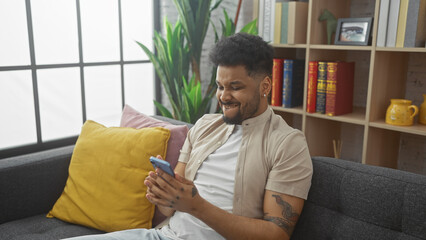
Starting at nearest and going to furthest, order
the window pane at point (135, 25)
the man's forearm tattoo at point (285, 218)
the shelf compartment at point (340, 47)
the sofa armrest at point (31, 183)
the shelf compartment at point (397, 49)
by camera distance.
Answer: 1. the man's forearm tattoo at point (285, 218)
2. the sofa armrest at point (31, 183)
3. the shelf compartment at point (397, 49)
4. the shelf compartment at point (340, 47)
5. the window pane at point (135, 25)

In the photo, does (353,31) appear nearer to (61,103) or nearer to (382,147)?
(382,147)

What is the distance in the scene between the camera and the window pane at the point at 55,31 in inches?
94.7

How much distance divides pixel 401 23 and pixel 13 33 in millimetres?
2171

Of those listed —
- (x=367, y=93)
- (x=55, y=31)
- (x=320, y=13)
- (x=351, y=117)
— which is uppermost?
(x=320, y=13)

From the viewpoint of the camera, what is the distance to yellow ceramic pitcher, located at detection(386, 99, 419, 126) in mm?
2072

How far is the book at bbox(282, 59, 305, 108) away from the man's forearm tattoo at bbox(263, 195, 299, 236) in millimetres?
1409

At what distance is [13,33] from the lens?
229cm

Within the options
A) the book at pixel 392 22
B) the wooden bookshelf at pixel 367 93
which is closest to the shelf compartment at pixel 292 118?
the wooden bookshelf at pixel 367 93

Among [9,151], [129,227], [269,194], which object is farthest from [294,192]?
[9,151]

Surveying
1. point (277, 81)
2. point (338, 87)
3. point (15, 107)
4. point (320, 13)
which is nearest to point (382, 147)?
point (338, 87)

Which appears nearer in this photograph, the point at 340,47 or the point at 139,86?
the point at 340,47

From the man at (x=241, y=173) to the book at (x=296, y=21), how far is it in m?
1.14

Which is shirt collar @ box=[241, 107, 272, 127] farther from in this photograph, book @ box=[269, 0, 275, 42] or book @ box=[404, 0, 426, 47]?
book @ box=[269, 0, 275, 42]

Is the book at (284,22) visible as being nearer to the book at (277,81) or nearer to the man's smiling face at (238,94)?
the book at (277,81)
